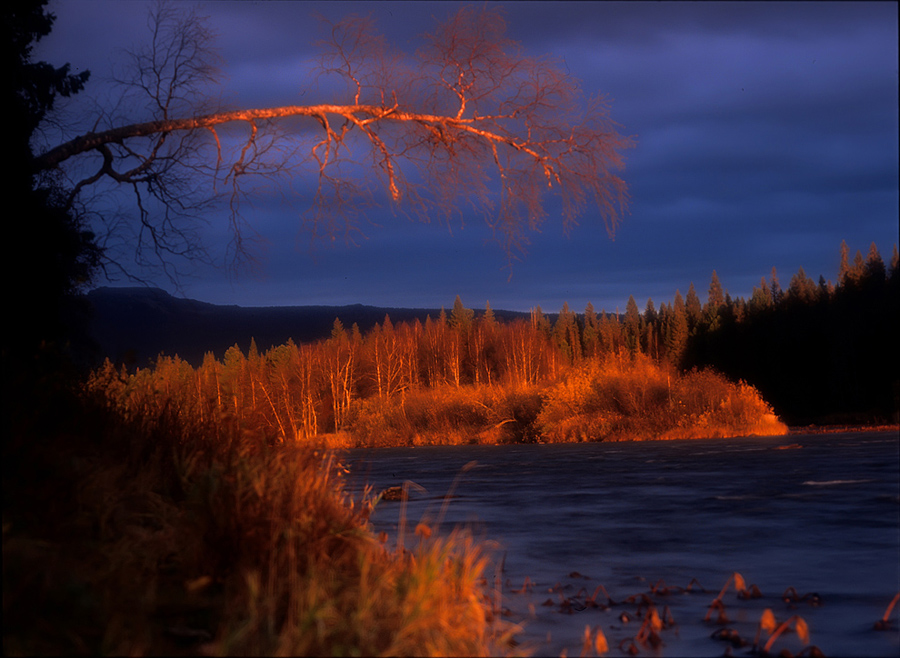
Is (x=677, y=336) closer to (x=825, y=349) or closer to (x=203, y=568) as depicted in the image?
(x=825, y=349)

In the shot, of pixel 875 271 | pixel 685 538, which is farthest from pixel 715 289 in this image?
pixel 685 538

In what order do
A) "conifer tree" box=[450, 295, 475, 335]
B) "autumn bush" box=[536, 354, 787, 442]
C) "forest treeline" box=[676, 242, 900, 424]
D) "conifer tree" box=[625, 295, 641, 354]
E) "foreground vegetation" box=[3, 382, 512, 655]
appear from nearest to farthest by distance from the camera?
1. "foreground vegetation" box=[3, 382, 512, 655]
2. "autumn bush" box=[536, 354, 787, 442]
3. "forest treeline" box=[676, 242, 900, 424]
4. "conifer tree" box=[450, 295, 475, 335]
5. "conifer tree" box=[625, 295, 641, 354]

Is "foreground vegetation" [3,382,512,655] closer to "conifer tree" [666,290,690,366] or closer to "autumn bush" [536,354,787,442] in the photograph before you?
"autumn bush" [536,354,787,442]

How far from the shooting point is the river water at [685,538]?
719 cm

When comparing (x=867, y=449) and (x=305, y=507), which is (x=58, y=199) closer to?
(x=305, y=507)

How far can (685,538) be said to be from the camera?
13.5 metres

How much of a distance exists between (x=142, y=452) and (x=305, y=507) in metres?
2.53

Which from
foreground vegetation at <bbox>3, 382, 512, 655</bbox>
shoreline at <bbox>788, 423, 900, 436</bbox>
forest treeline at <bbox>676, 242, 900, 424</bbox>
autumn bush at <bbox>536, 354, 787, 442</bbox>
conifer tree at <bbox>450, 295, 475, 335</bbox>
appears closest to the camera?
foreground vegetation at <bbox>3, 382, 512, 655</bbox>

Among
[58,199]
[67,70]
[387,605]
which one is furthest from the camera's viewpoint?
[67,70]

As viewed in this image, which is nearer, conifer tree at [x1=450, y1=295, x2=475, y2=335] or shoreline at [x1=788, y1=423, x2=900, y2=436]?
shoreline at [x1=788, y1=423, x2=900, y2=436]

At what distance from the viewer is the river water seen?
23.6 feet

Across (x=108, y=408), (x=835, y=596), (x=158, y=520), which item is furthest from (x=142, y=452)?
(x=835, y=596)

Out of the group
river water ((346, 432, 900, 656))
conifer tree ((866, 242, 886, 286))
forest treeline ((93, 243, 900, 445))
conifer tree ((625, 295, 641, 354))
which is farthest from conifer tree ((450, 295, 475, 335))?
river water ((346, 432, 900, 656))

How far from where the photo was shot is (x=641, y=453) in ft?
116
